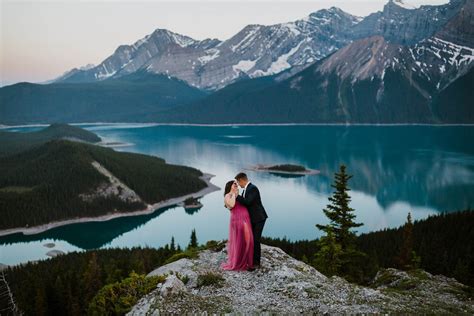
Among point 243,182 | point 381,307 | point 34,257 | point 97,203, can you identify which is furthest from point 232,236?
point 97,203

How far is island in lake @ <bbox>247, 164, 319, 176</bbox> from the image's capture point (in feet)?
605

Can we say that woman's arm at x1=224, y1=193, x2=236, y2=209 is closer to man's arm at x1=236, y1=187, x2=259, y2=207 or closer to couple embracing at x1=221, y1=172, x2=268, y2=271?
couple embracing at x1=221, y1=172, x2=268, y2=271

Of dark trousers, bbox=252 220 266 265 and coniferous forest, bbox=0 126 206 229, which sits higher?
dark trousers, bbox=252 220 266 265

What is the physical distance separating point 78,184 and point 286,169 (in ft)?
287

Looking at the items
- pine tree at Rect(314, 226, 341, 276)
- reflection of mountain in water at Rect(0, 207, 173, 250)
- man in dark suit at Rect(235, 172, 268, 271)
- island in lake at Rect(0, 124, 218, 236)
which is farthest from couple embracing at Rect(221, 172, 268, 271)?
island in lake at Rect(0, 124, 218, 236)

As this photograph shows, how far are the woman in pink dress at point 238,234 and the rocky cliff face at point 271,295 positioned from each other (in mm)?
569

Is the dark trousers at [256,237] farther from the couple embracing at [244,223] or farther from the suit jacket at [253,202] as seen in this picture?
the suit jacket at [253,202]

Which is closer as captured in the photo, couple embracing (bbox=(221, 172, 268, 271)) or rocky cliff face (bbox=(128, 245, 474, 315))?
rocky cliff face (bbox=(128, 245, 474, 315))

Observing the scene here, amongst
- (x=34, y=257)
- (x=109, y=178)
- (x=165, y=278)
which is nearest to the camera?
(x=165, y=278)

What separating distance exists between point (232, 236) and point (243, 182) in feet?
8.87

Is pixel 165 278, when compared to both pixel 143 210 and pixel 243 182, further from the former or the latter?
pixel 143 210

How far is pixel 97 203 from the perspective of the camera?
134 metres

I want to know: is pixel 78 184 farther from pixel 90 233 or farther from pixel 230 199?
pixel 230 199

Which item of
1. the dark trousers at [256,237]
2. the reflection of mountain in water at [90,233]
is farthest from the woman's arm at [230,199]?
the reflection of mountain in water at [90,233]
